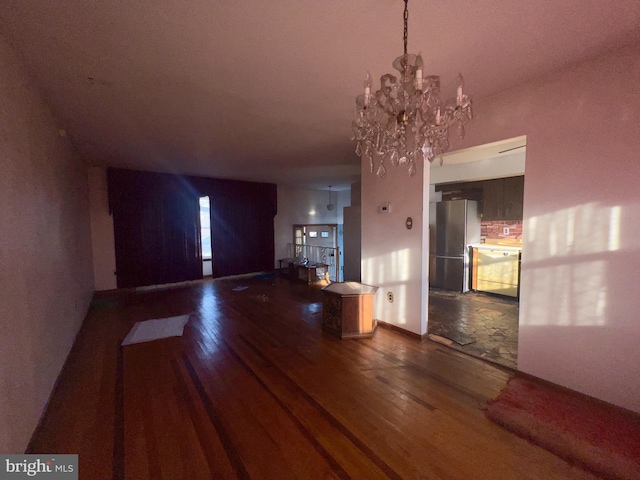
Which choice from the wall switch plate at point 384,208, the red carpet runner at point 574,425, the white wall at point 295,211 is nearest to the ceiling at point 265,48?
the wall switch plate at point 384,208

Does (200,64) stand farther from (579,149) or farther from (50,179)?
(579,149)

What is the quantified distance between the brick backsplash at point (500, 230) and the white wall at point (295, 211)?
472cm

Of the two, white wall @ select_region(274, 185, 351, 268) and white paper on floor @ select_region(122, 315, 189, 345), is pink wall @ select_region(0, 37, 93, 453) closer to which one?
white paper on floor @ select_region(122, 315, 189, 345)

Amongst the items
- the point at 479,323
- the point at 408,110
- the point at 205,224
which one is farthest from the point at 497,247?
the point at 205,224

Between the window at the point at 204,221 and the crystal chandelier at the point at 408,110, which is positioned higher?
the crystal chandelier at the point at 408,110

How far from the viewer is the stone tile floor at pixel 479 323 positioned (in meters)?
2.66

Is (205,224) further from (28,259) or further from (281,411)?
(281,411)

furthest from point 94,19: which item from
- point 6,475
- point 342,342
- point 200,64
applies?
point 342,342

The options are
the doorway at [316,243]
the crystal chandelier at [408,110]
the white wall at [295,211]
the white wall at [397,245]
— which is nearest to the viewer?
the crystal chandelier at [408,110]

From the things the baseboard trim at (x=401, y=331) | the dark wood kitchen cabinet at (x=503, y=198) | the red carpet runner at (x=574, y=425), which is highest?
the dark wood kitchen cabinet at (x=503, y=198)

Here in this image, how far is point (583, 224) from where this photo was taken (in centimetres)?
191

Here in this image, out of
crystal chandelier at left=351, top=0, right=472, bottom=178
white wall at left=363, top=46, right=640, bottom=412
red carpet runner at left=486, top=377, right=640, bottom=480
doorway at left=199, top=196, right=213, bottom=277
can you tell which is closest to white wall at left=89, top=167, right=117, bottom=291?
doorway at left=199, top=196, right=213, bottom=277

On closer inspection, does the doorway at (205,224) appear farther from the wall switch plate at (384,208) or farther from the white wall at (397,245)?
the wall switch plate at (384,208)

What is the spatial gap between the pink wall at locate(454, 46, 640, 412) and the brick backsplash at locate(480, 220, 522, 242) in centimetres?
306
